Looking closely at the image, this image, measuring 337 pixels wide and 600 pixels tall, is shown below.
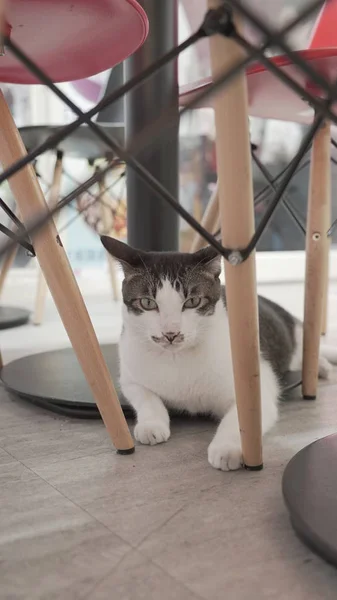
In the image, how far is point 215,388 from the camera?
1056mm

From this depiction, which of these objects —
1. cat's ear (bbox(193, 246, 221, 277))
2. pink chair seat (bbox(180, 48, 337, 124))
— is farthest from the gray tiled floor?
pink chair seat (bbox(180, 48, 337, 124))

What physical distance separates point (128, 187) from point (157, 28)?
0.38 metres

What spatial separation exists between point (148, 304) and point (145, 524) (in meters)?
0.41

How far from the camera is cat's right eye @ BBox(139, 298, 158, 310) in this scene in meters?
1.03

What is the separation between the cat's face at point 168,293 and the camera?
1.01 meters

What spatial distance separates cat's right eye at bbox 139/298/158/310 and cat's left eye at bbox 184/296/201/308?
5 cm

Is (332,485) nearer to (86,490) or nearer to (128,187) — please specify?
(86,490)

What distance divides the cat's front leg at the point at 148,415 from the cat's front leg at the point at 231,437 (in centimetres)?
10

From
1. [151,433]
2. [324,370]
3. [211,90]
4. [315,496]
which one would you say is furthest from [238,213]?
[324,370]

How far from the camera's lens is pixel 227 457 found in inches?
34.3

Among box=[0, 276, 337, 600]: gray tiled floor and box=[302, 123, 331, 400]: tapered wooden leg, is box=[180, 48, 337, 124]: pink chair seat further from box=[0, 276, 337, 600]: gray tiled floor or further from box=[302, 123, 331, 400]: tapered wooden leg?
box=[0, 276, 337, 600]: gray tiled floor

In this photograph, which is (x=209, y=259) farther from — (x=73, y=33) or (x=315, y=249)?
(x=73, y=33)

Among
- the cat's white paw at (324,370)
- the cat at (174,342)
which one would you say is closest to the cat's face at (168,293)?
the cat at (174,342)

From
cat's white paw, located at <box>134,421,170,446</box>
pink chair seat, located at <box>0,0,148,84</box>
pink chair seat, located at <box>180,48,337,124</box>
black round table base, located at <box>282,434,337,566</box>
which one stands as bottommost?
cat's white paw, located at <box>134,421,170,446</box>
